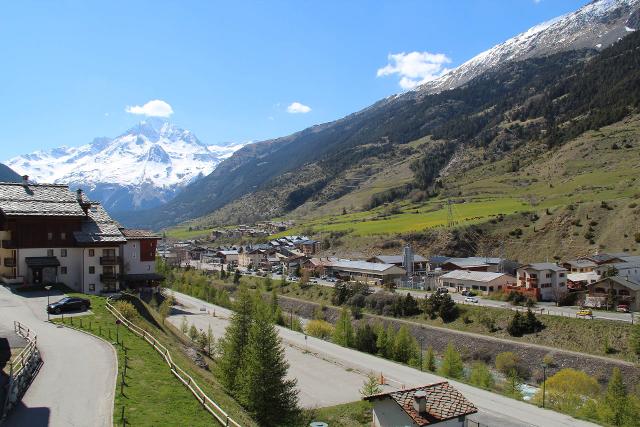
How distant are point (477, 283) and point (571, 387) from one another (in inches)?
1479

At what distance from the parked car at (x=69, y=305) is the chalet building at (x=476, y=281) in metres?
60.1

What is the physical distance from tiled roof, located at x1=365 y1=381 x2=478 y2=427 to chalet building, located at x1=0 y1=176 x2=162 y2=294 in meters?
30.2

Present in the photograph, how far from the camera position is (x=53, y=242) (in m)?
45.6

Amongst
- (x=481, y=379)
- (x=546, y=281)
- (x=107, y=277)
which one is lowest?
(x=481, y=379)

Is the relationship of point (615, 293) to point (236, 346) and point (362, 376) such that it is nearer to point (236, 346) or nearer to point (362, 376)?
point (362, 376)

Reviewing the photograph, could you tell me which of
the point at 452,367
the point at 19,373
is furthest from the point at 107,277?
the point at 452,367

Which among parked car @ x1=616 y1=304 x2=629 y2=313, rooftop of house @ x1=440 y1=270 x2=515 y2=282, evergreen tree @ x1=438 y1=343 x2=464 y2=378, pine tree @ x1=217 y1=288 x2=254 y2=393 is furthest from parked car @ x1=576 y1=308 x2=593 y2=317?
pine tree @ x1=217 y1=288 x2=254 y2=393

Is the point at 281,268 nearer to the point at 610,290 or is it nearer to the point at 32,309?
the point at 610,290

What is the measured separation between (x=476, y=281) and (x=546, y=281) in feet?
37.9

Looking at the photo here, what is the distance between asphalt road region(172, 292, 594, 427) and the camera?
35125 millimetres

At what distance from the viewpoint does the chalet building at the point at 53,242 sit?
4391cm

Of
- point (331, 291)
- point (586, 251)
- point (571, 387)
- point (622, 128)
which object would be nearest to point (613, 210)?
point (586, 251)

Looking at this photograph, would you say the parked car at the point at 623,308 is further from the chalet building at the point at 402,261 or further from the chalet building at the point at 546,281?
the chalet building at the point at 402,261

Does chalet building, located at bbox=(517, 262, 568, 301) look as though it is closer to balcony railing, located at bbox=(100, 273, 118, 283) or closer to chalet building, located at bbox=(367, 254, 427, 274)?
chalet building, located at bbox=(367, 254, 427, 274)
